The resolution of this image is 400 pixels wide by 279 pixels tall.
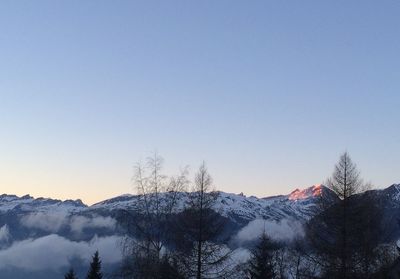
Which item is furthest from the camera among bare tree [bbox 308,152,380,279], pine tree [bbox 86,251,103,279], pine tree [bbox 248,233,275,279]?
pine tree [bbox 86,251,103,279]

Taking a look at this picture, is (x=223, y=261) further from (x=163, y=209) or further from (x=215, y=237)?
(x=163, y=209)

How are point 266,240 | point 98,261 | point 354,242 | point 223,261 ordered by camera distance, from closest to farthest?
point 354,242 → point 223,261 → point 266,240 → point 98,261

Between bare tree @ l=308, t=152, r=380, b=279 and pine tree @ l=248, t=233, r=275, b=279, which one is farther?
pine tree @ l=248, t=233, r=275, b=279

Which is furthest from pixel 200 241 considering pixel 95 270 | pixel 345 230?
pixel 95 270

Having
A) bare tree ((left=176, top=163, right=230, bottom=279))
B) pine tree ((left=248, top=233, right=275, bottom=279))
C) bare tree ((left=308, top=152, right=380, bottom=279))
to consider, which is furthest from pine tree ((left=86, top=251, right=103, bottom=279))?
bare tree ((left=308, top=152, right=380, bottom=279))

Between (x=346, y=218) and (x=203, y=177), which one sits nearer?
(x=346, y=218)

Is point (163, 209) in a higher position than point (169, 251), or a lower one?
higher

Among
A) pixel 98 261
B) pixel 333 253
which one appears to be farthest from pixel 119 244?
pixel 98 261

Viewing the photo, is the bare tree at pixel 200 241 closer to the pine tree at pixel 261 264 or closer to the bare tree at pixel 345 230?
the bare tree at pixel 345 230

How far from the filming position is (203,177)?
32.0m

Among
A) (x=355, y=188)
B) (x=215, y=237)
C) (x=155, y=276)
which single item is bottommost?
(x=155, y=276)

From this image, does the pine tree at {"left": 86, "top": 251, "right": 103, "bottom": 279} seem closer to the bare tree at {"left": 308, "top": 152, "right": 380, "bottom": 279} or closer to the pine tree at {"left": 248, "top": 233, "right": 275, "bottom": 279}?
the pine tree at {"left": 248, "top": 233, "right": 275, "bottom": 279}

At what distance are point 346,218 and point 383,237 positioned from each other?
281 cm

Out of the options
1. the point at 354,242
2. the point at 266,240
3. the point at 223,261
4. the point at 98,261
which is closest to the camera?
the point at 354,242
